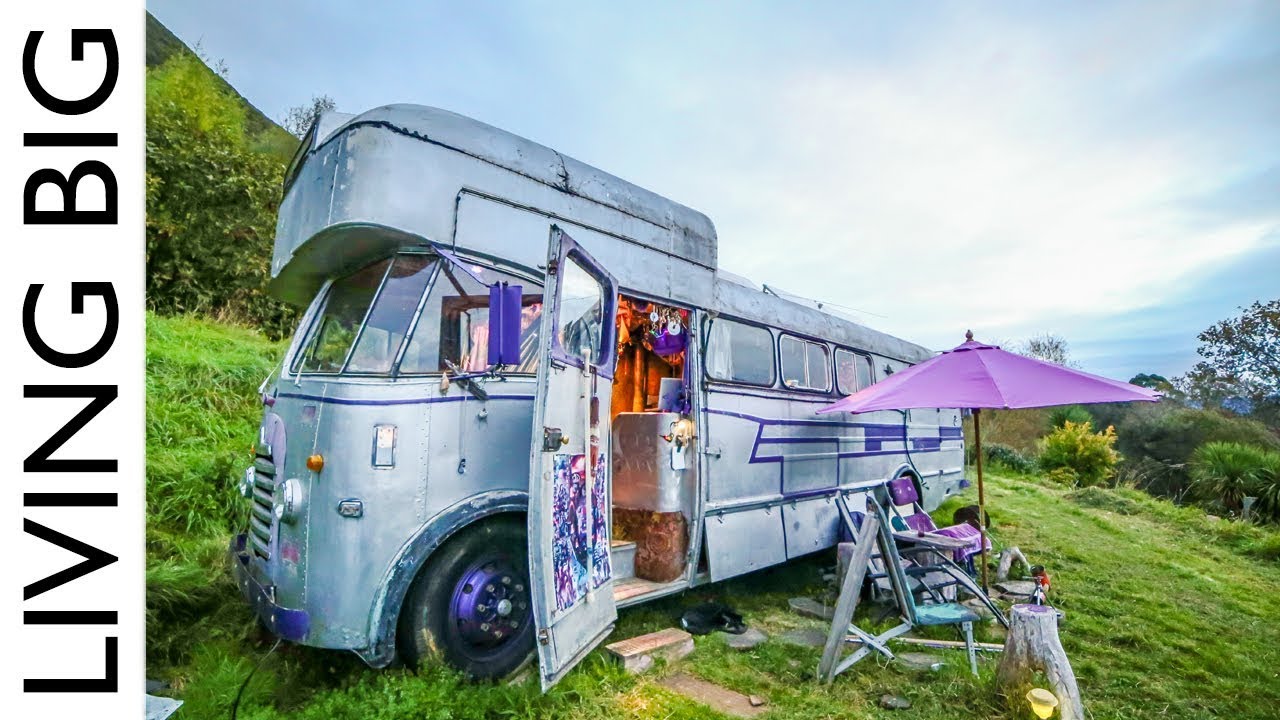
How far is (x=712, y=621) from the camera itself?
5172 mm

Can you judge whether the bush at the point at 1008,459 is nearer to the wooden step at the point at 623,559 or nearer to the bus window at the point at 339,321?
the wooden step at the point at 623,559

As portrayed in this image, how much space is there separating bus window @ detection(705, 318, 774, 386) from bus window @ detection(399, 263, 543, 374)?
2.13 metres

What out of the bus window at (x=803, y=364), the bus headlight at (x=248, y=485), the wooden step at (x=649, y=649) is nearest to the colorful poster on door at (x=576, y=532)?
the wooden step at (x=649, y=649)

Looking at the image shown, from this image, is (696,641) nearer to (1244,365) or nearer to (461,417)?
(461,417)

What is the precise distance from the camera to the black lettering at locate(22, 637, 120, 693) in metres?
2.23

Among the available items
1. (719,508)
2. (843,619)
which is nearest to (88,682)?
(843,619)

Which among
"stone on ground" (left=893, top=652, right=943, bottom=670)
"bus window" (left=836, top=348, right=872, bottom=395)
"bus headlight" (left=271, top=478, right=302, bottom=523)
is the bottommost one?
"stone on ground" (left=893, top=652, right=943, bottom=670)

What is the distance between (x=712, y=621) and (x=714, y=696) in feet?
4.22

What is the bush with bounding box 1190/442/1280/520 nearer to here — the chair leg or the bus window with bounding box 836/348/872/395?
the bus window with bounding box 836/348/872/395

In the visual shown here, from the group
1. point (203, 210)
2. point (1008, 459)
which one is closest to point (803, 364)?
point (203, 210)

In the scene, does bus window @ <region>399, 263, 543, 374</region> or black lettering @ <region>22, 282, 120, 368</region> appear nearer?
black lettering @ <region>22, 282, 120, 368</region>

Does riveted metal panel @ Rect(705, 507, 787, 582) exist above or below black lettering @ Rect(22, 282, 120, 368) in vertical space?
below

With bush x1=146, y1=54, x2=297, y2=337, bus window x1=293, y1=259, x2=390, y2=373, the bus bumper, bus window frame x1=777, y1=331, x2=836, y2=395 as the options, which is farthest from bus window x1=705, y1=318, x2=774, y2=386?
bush x1=146, y1=54, x2=297, y2=337

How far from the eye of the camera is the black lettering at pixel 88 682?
2232 millimetres
